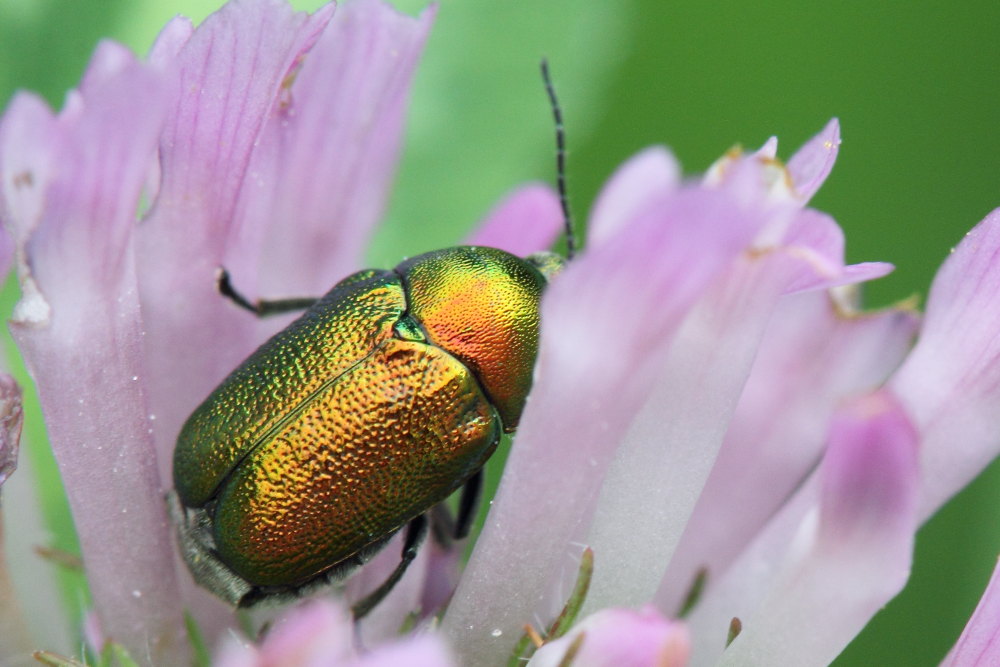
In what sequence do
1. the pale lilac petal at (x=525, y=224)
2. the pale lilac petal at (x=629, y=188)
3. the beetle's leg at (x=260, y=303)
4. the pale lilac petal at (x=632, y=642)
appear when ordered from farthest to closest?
the pale lilac petal at (x=525, y=224) < the beetle's leg at (x=260, y=303) < the pale lilac petal at (x=629, y=188) < the pale lilac petal at (x=632, y=642)

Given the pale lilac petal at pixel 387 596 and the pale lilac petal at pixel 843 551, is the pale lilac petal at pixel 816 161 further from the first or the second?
the pale lilac petal at pixel 387 596

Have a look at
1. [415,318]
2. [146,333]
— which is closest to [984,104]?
[415,318]

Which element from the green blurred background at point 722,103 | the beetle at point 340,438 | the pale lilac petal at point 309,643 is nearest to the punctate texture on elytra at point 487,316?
the beetle at point 340,438

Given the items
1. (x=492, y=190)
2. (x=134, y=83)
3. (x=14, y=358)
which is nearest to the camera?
(x=134, y=83)

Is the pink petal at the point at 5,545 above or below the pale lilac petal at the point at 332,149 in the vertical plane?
below

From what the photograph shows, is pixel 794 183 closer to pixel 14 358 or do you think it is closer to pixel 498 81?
pixel 498 81

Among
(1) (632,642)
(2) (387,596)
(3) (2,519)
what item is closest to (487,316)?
(2) (387,596)

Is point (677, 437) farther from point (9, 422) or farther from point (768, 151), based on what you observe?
point (9, 422)
